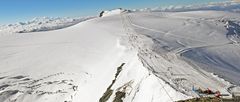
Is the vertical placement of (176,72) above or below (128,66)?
above

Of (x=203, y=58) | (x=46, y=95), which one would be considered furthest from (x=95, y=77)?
(x=203, y=58)

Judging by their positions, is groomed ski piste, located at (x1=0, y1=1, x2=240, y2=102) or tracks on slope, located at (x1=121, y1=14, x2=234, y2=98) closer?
tracks on slope, located at (x1=121, y1=14, x2=234, y2=98)

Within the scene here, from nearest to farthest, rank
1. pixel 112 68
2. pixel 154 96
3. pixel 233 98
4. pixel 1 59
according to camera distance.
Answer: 1. pixel 233 98
2. pixel 154 96
3. pixel 112 68
4. pixel 1 59

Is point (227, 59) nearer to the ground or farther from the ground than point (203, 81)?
nearer to the ground

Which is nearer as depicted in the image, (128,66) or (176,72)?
(176,72)

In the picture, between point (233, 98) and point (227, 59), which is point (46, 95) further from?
point (233, 98)

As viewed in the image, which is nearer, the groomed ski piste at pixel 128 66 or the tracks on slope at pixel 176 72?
the tracks on slope at pixel 176 72

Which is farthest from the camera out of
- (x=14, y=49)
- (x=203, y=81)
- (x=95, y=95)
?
(x=14, y=49)

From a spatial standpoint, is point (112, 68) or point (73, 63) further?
point (73, 63)
